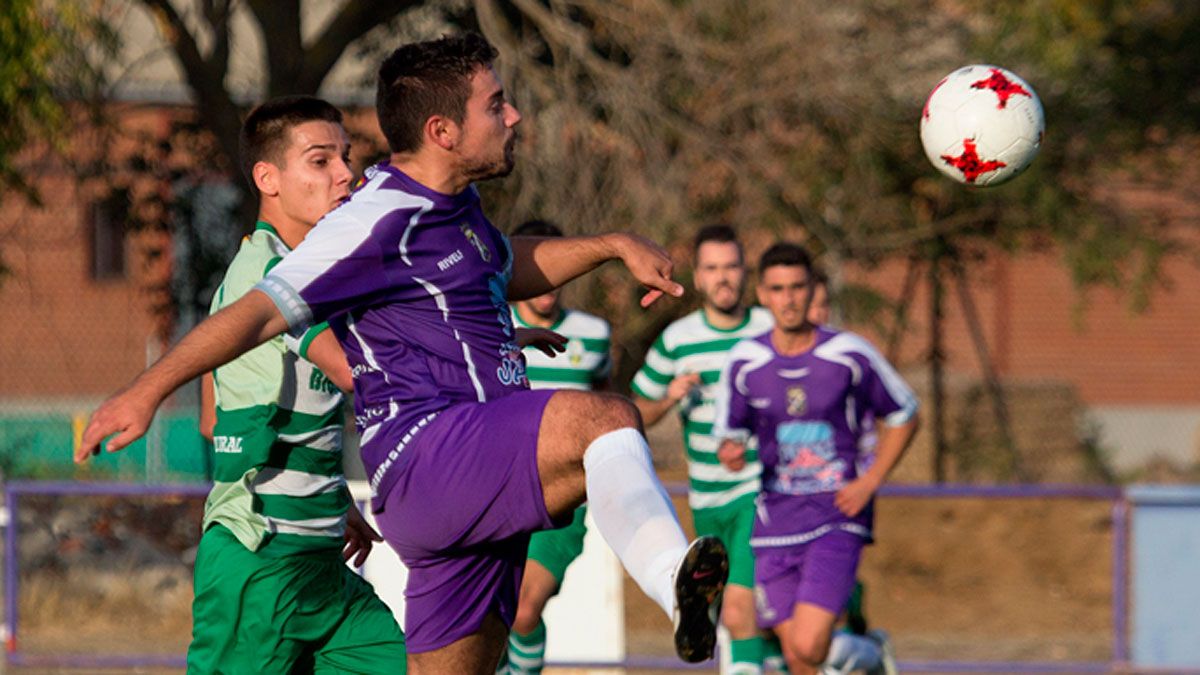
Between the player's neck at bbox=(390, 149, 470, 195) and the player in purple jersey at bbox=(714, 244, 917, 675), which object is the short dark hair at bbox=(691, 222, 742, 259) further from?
the player's neck at bbox=(390, 149, 470, 195)

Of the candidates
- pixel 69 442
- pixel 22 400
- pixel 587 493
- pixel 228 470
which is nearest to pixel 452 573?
A: pixel 587 493

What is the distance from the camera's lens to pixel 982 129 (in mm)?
6309

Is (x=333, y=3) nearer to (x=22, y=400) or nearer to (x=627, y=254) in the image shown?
(x=22, y=400)

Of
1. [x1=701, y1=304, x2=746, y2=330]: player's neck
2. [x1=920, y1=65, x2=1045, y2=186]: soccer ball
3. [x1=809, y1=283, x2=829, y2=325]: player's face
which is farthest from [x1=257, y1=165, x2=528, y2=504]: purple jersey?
[x1=809, y1=283, x2=829, y2=325]: player's face

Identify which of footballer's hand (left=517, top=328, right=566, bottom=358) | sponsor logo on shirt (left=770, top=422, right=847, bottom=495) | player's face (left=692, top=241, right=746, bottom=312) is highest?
player's face (left=692, top=241, right=746, bottom=312)

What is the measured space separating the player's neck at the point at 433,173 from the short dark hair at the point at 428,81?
0.13 ft

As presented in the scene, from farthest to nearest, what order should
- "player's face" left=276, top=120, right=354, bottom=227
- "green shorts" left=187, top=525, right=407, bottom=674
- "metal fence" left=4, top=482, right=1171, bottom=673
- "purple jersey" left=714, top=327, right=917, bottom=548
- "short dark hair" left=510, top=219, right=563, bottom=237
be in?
1. "metal fence" left=4, top=482, right=1171, bottom=673
2. "purple jersey" left=714, top=327, right=917, bottom=548
3. "short dark hair" left=510, top=219, right=563, bottom=237
4. "player's face" left=276, top=120, right=354, bottom=227
5. "green shorts" left=187, top=525, right=407, bottom=674

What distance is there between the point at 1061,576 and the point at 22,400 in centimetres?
1001

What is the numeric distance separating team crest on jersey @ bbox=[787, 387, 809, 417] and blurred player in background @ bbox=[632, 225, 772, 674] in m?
0.36

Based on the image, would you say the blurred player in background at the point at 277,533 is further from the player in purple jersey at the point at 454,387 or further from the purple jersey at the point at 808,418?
the purple jersey at the point at 808,418

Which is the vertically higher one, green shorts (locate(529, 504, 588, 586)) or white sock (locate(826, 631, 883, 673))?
green shorts (locate(529, 504, 588, 586))

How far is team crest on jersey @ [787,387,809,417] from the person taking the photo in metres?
8.12

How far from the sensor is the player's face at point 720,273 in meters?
8.57

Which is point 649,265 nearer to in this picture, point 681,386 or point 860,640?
point 681,386
